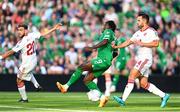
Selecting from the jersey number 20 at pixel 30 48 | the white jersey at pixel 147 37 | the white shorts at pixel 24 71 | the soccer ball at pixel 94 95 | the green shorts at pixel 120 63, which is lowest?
the green shorts at pixel 120 63

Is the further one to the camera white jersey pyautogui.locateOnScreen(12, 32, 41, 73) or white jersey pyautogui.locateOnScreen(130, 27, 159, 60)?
white jersey pyautogui.locateOnScreen(12, 32, 41, 73)

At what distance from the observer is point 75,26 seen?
3069 centimetres

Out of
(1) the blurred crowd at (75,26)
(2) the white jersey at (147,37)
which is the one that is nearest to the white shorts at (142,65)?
(2) the white jersey at (147,37)

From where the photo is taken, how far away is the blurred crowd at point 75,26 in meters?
28.8

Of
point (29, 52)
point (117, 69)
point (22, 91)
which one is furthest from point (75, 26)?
point (22, 91)

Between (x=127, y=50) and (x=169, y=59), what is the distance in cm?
186

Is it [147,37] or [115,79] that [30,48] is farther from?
[115,79]

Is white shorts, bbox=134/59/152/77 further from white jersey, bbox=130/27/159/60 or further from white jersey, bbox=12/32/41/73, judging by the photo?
white jersey, bbox=12/32/41/73

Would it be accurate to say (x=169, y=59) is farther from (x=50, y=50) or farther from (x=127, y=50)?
(x=50, y=50)

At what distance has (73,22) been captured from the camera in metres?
30.8

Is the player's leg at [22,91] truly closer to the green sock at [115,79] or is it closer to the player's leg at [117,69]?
the player's leg at [117,69]

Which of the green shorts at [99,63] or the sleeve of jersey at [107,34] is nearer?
the sleeve of jersey at [107,34]

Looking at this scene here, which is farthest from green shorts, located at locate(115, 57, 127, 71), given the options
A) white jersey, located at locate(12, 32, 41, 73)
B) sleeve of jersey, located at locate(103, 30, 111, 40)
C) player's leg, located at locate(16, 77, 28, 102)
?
sleeve of jersey, located at locate(103, 30, 111, 40)

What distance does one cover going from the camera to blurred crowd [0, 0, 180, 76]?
28.8m
